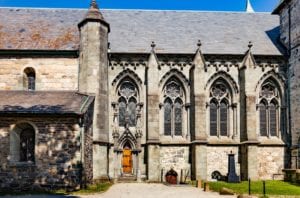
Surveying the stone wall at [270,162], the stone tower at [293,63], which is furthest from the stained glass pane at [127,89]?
the stone tower at [293,63]

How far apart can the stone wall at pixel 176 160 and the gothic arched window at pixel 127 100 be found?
10.5ft

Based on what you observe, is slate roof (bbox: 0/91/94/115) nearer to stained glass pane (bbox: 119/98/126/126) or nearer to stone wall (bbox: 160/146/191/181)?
stained glass pane (bbox: 119/98/126/126)

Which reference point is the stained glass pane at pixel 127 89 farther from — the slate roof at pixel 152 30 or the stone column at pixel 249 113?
the stone column at pixel 249 113

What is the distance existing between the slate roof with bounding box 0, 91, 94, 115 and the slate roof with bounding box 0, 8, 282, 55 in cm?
386

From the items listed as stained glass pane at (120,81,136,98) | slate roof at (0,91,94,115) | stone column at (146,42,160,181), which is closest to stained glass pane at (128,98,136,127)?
stained glass pane at (120,81,136,98)

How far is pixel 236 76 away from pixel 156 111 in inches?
246

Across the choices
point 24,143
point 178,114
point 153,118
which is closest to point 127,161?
point 153,118

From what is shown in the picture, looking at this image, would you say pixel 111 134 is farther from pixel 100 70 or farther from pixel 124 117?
pixel 100 70

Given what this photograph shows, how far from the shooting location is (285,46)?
29688 mm

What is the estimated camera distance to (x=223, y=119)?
29.0 m

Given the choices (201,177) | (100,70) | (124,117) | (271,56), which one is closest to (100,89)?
(100,70)

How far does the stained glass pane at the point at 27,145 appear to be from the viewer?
802 inches

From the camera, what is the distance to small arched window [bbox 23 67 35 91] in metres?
26.8

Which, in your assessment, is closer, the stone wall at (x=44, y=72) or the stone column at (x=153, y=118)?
the stone wall at (x=44, y=72)
